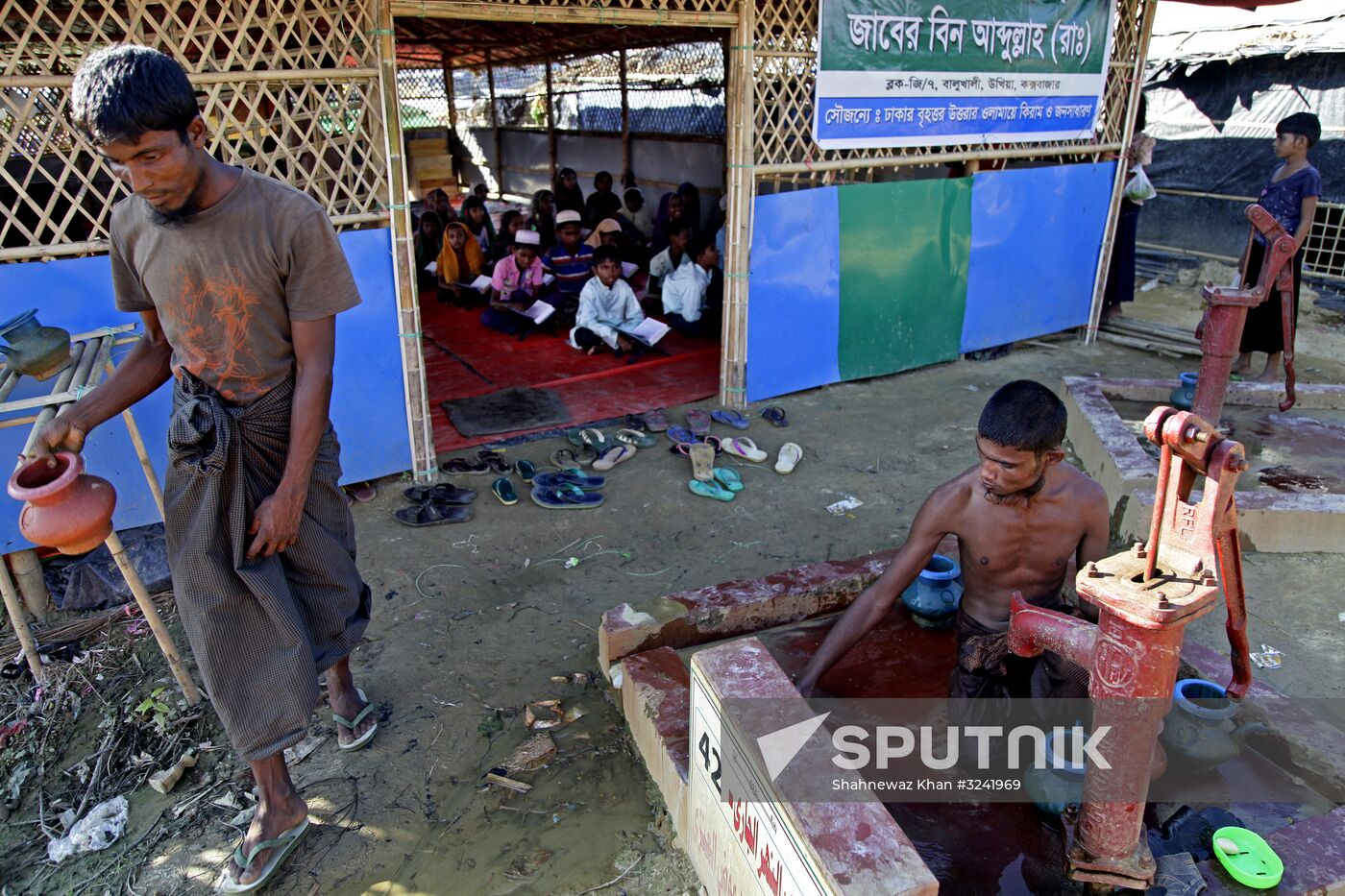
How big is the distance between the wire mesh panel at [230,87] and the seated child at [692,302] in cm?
376

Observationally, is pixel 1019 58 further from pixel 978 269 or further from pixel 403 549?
pixel 403 549

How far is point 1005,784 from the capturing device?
98.2 inches

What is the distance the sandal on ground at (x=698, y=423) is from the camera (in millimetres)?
5547

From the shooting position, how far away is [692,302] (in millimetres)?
7898

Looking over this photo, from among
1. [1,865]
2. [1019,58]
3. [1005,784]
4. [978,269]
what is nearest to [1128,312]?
[978,269]

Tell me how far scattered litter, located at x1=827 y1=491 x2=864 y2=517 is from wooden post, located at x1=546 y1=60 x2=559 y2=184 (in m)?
8.32

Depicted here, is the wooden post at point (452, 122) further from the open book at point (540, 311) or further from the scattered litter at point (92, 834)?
the scattered litter at point (92, 834)

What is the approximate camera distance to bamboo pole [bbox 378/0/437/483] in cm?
419

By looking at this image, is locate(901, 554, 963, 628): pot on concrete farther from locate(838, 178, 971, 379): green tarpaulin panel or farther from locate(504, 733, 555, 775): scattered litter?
locate(838, 178, 971, 379): green tarpaulin panel

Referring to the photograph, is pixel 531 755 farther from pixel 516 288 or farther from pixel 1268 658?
pixel 516 288

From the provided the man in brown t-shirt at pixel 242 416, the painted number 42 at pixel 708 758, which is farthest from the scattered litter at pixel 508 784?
the painted number 42 at pixel 708 758

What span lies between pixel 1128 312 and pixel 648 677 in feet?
27.2

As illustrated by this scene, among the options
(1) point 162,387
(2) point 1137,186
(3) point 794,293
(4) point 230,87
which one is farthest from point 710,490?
(2) point 1137,186

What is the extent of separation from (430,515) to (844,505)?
85.3 inches
